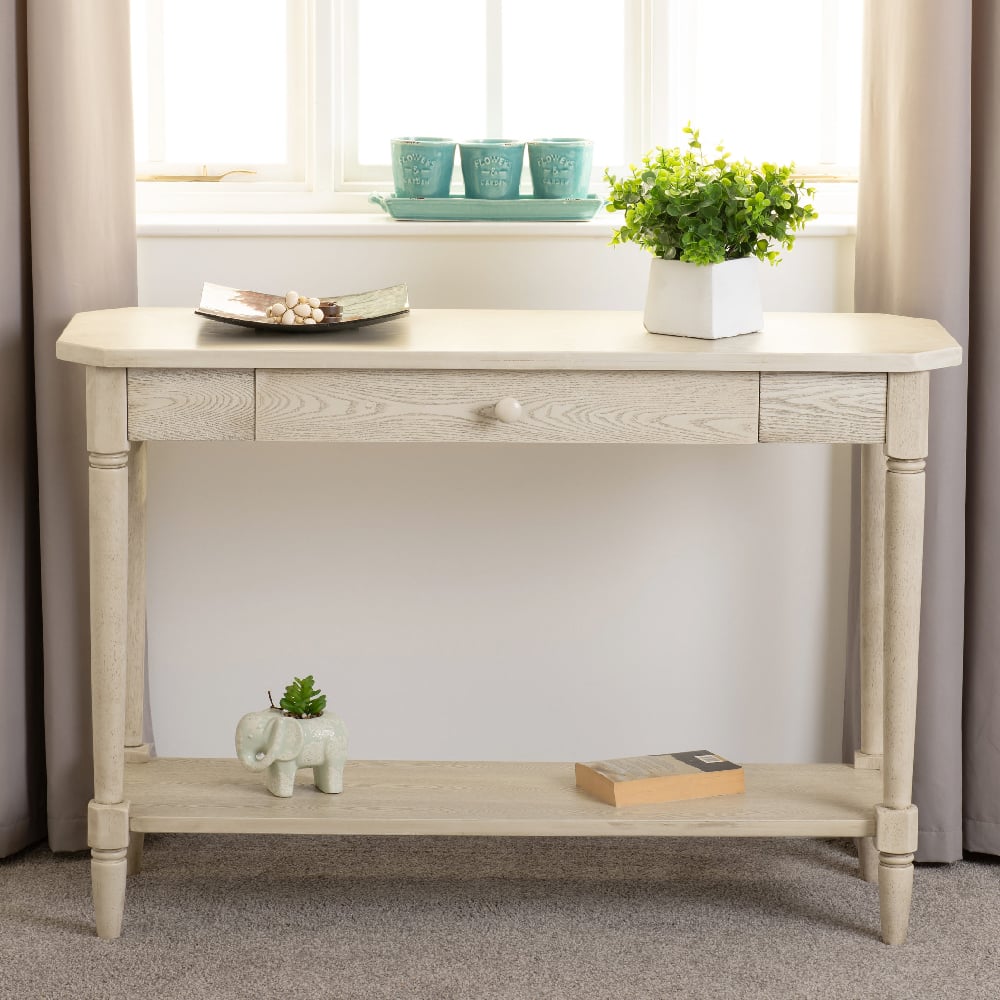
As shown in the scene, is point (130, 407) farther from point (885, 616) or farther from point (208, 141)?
point (885, 616)

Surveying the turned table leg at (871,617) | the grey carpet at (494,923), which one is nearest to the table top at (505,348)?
the turned table leg at (871,617)

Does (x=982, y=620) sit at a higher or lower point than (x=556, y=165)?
lower

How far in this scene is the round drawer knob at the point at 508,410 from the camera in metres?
1.67

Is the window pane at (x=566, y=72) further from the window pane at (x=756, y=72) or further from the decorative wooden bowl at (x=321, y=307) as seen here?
the decorative wooden bowl at (x=321, y=307)

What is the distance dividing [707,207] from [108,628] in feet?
3.07

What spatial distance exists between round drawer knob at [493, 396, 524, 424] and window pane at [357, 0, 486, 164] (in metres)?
0.82

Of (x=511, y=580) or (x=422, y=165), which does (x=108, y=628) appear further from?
(x=422, y=165)

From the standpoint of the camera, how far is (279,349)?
1.67 meters

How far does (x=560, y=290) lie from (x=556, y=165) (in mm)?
196

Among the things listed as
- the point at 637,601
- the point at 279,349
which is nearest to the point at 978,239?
the point at 637,601

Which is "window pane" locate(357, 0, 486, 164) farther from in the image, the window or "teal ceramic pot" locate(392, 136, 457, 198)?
"teal ceramic pot" locate(392, 136, 457, 198)

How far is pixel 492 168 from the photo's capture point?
218cm

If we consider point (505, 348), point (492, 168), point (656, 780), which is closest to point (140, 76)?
point (492, 168)

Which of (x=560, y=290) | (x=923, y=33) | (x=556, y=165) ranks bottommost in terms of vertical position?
(x=560, y=290)
